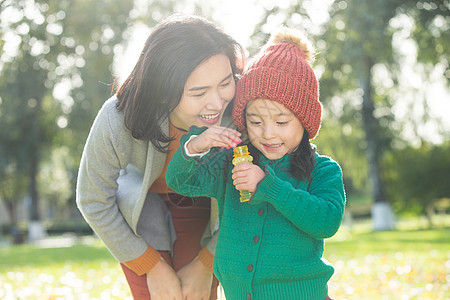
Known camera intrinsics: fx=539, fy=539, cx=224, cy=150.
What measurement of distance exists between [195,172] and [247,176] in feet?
1.15

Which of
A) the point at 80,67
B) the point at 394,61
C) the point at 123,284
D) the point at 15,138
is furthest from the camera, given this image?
the point at 15,138

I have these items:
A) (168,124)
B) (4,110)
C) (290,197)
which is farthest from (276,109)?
(4,110)

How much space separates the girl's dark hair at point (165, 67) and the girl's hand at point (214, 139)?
1.10 ft

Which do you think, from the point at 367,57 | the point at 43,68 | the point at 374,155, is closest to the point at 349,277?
the point at 367,57

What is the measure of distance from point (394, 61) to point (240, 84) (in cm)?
1612

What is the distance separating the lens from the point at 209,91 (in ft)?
8.53

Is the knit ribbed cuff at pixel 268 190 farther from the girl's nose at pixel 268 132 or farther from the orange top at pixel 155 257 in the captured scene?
the orange top at pixel 155 257

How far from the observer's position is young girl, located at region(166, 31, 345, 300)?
2254mm

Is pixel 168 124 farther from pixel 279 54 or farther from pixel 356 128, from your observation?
pixel 356 128

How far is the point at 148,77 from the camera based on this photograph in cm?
266

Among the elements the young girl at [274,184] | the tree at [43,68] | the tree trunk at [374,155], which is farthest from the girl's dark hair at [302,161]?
the tree trunk at [374,155]

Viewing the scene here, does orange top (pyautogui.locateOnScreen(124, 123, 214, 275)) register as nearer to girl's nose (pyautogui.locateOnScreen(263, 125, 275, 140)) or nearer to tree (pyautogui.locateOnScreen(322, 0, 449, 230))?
girl's nose (pyautogui.locateOnScreen(263, 125, 275, 140))

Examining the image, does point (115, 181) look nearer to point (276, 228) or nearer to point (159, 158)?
point (159, 158)

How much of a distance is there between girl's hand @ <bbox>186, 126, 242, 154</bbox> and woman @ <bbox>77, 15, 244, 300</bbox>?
25cm
